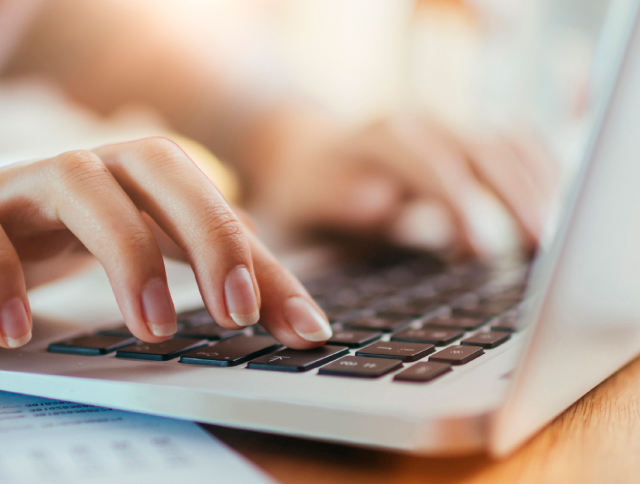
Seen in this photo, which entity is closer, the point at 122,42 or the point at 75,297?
the point at 75,297

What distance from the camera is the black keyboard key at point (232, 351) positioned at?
0.31 meters

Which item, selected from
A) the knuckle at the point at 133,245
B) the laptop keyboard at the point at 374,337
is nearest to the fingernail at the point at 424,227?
the laptop keyboard at the point at 374,337

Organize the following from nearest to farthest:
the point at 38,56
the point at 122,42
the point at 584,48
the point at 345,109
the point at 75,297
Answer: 1. the point at 75,297
2. the point at 38,56
3. the point at 122,42
4. the point at 584,48
5. the point at 345,109

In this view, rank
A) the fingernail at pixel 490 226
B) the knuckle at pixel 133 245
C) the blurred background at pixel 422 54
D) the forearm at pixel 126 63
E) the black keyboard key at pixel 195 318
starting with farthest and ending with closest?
the blurred background at pixel 422 54 → the forearm at pixel 126 63 → the fingernail at pixel 490 226 → the black keyboard key at pixel 195 318 → the knuckle at pixel 133 245

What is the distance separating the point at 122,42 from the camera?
1312mm

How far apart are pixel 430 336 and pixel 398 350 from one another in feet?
0.17

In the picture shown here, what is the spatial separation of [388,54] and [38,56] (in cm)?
189

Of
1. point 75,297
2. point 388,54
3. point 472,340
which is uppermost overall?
point 388,54

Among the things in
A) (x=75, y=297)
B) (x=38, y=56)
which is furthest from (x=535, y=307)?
(x=38, y=56)

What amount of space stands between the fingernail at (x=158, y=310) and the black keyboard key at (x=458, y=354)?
150mm

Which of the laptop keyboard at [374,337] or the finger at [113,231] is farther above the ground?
the finger at [113,231]

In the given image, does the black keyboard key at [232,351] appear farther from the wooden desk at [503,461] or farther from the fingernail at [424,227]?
the fingernail at [424,227]

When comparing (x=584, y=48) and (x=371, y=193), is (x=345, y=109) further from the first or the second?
(x=371, y=193)

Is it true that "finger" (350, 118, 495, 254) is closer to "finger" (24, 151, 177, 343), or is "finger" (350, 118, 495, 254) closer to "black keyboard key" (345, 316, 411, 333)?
"black keyboard key" (345, 316, 411, 333)
